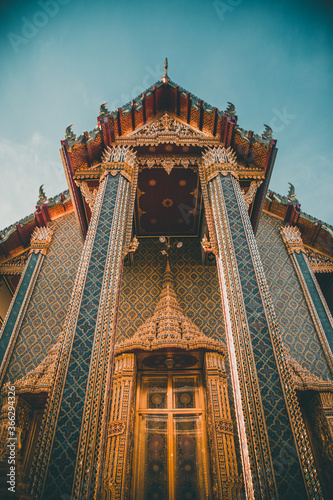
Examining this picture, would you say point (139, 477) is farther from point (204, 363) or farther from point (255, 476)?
point (255, 476)

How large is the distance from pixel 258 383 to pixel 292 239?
19.7 ft

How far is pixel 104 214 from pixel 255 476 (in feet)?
15.6

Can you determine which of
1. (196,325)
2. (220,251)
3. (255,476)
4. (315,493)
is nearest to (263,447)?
Result: (255,476)

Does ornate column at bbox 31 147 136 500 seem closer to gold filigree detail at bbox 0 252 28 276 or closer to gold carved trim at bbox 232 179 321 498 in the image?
gold carved trim at bbox 232 179 321 498

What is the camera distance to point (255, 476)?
3.61 m

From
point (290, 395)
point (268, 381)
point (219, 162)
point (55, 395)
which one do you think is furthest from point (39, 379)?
point (219, 162)

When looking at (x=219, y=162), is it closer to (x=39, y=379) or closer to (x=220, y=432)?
(x=220, y=432)

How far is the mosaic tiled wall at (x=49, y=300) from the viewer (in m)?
7.13

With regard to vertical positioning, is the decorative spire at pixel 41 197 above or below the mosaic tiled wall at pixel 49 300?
above

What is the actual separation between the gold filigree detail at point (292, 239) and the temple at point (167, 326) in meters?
0.04

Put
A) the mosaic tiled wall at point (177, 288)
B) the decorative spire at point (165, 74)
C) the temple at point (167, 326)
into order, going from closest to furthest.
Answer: the temple at point (167, 326) < the mosaic tiled wall at point (177, 288) < the decorative spire at point (165, 74)

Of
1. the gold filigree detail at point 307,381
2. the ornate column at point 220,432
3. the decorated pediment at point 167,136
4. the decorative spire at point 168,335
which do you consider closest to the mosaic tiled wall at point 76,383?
the decorative spire at point 168,335

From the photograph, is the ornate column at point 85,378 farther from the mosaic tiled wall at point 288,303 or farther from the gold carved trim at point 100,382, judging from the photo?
the mosaic tiled wall at point 288,303

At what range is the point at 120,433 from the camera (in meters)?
5.99
